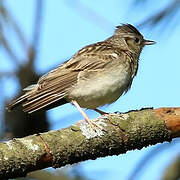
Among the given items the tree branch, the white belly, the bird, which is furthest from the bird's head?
the tree branch

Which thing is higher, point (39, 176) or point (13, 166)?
point (13, 166)

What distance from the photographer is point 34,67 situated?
7223 millimetres

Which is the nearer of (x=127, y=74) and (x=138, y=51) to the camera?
(x=127, y=74)

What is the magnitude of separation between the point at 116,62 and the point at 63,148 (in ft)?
6.37

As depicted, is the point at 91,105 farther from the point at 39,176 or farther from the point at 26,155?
the point at 26,155

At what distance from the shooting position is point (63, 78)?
5.51 metres

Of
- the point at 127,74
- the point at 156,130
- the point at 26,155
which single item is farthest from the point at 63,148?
the point at 127,74

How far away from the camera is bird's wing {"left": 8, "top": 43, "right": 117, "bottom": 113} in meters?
5.10

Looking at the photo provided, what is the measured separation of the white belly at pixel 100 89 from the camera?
536 centimetres

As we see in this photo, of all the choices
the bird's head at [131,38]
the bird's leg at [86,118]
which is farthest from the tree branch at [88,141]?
the bird's head at [131,38]

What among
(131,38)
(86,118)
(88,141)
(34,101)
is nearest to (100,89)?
(86,118)

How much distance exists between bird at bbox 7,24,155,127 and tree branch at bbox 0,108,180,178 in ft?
2.81

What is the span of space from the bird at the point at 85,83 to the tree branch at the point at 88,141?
0.86 meters

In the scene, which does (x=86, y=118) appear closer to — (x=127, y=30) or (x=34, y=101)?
(x=34, y=101)
